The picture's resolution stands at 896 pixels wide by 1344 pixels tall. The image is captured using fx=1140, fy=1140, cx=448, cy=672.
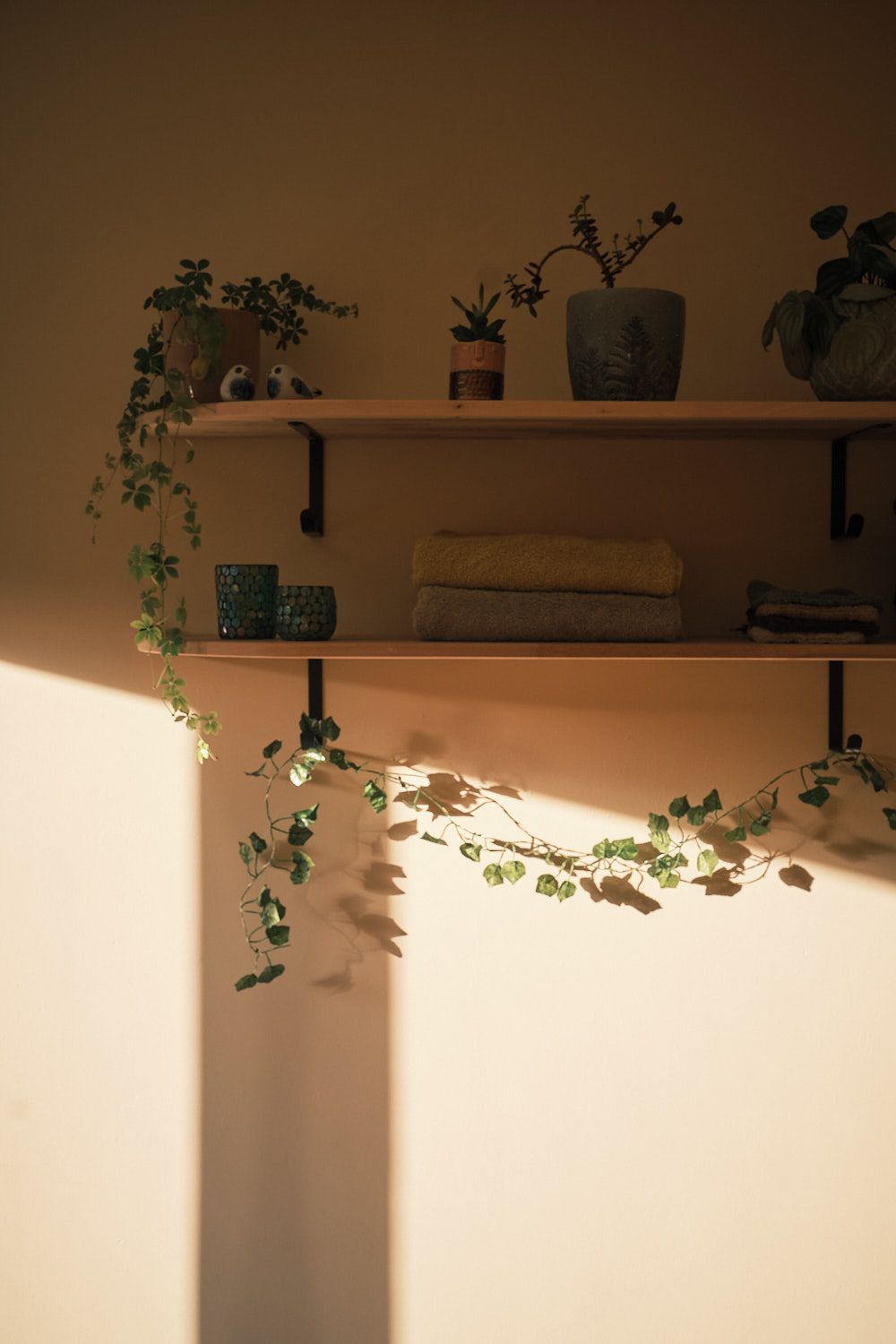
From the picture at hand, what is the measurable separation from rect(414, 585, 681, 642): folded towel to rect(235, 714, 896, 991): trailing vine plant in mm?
287

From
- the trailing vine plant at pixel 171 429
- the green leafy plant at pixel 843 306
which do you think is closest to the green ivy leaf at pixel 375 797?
the trailing vine plant at pixel 171 429

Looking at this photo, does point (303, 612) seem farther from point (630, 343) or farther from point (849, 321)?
point (849, 321)

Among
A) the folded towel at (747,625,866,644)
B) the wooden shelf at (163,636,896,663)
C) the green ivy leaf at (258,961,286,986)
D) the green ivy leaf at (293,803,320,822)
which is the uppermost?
the folded towel at (747,625,866,644)

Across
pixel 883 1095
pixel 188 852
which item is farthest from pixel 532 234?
pixel 883 1095

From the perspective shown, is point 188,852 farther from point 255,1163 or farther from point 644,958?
point 644,958

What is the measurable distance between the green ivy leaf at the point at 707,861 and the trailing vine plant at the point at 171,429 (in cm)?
68

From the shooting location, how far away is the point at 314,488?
5.08 feet

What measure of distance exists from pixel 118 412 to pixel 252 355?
0.79 feet

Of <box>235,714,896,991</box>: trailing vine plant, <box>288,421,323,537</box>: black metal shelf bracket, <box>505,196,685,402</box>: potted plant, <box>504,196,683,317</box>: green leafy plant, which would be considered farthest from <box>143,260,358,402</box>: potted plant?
<box>235,714,896,991</box>: trailing vine plant

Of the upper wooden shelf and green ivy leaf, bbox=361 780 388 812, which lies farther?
green ivy leaf, bbox=361 780 388 812

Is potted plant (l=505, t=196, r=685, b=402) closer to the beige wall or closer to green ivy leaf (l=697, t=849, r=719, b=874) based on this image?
the beige wall

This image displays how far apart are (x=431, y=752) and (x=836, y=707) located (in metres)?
0.56

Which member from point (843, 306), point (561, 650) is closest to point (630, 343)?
point (843, 306)

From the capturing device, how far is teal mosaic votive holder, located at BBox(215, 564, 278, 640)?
1.39m
